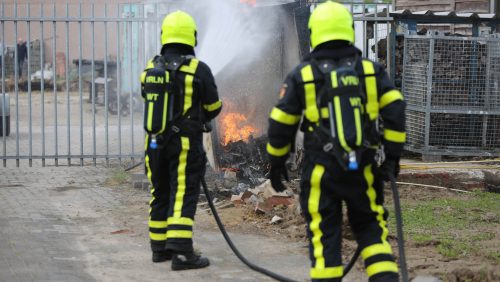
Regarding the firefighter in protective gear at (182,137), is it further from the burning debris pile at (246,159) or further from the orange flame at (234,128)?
the orange flame at (234,128)

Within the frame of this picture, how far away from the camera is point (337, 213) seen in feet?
17.0

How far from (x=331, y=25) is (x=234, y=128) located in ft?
19.3

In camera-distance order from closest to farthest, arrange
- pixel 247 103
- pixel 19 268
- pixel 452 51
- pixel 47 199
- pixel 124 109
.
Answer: pixel 19 268, pixel 47 199, pixel 247 103, pixel 452 51, pixel 124 109

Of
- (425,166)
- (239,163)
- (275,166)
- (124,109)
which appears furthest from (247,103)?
(124,109)

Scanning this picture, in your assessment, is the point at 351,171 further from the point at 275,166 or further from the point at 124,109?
the point at 124,109

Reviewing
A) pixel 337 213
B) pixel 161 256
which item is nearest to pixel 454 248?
pixel 337 213

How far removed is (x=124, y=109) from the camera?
20547 mm

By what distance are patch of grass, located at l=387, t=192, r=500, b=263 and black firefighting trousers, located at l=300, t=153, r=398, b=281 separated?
1903mm

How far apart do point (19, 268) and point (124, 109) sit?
45.8ft

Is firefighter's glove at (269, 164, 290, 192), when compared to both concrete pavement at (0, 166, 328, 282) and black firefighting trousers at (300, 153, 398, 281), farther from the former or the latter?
concrete pavement at (0, 166, 328, 282)

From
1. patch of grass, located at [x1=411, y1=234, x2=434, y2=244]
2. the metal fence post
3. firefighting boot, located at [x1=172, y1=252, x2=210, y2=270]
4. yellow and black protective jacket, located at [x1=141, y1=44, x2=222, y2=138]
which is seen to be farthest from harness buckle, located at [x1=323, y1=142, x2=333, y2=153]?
the metal fence post

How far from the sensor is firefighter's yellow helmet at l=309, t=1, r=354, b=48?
5137 mm

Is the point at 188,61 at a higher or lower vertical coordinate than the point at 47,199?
higher

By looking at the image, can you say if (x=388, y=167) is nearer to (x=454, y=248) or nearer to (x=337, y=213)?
(x=337, y=213)
